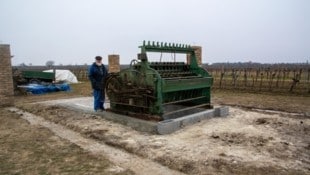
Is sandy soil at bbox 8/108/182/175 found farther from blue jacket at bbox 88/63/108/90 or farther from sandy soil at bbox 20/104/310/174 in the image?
blue jacket at bbox 88/63/108/90

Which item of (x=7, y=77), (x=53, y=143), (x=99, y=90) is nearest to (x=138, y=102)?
(x=99, y=90)

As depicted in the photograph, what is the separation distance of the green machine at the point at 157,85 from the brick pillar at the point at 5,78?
5173 millimetres

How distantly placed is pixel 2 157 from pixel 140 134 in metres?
2.72

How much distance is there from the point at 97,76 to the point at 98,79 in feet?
0.31

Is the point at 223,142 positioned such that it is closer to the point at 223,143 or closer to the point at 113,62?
the point at 223,143

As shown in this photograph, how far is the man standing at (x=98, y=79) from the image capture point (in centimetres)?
806

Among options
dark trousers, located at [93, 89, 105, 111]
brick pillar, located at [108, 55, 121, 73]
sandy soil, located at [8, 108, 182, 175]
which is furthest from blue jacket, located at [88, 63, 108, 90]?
brick pillar, located at [108, 55, 121, 73]

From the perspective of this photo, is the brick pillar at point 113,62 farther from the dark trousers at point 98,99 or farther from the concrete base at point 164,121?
the dark trousers at point 98,99

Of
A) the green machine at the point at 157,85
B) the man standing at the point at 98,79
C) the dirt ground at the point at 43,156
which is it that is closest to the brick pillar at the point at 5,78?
the dirt ground at the point at 43,156

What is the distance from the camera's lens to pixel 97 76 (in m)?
8.14

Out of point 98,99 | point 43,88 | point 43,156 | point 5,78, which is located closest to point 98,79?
point 98,99

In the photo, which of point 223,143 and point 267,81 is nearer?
point 223,143

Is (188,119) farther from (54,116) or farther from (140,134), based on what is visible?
(54,116)

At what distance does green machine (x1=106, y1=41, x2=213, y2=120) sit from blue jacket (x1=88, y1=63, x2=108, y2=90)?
28cm
